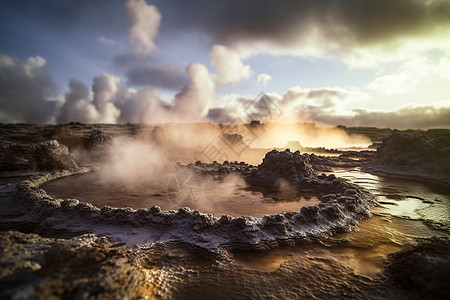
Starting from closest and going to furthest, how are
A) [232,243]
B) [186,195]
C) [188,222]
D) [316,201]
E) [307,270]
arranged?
[307,270] → [232,243] → [188,222] → [316,201] → [186,195]

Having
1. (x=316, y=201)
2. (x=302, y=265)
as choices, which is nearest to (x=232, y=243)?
(x=302, y=265)

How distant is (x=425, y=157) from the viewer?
39.4 feet

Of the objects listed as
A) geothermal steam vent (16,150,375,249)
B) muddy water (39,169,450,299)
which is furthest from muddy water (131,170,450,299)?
geothermal steam vent (16,150,375,249)

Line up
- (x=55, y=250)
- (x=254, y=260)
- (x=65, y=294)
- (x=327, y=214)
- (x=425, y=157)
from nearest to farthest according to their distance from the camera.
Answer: (x=65, y=294) → (x=55, y=250) → (x=254, y=260) → (x=327, y=214) → (x=425, y=157)

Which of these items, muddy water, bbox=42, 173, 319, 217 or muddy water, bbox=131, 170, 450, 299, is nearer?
muddy water, bbox=131, 170, 450, 299

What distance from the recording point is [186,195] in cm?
760

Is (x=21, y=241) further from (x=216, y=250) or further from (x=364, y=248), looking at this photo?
(x=364, y=248)

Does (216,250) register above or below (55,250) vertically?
below

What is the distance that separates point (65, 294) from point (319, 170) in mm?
14109

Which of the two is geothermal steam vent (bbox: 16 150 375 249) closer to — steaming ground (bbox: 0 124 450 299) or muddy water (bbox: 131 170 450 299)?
steaming ground (bbox: 0 124 450 299)

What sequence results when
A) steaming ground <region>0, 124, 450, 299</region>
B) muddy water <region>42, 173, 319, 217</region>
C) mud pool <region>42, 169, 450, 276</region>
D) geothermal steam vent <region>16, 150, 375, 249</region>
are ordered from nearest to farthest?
steaming ground <region>0, 124, 450, 299</region>
mud pool <region>42, 169, 450, 276</region>
geothermal steam vent <region>16, 150, 375, 249</region>
muddy water <region>42, 173, 319, 217</region>

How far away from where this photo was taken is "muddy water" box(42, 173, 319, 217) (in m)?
6.36

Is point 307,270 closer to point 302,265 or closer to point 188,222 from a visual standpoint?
point 302,265

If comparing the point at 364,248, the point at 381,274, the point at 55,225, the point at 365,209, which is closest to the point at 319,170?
the point at 365,209
